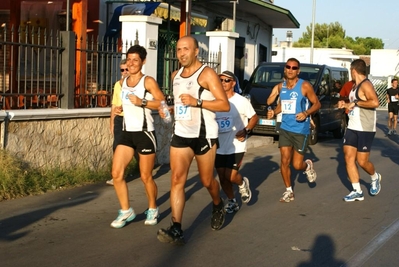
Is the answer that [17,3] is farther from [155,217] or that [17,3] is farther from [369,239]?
[369,239]

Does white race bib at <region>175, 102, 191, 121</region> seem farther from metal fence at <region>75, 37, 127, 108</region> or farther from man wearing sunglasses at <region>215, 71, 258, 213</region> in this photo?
metal fence at <region>75, 37, 127, 108</region>

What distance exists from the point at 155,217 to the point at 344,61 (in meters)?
47.4

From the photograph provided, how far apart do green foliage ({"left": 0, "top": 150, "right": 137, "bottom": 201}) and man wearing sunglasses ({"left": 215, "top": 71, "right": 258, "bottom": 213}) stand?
259cm

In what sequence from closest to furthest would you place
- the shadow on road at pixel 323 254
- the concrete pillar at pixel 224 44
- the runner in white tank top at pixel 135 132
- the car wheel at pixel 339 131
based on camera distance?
1. the shadow on road at pixel 323 254
2. the runner in white tank top at pixel 135 132
3. the concrete pillar at pixel 224 44
4. the car wheel at pixel 339 131

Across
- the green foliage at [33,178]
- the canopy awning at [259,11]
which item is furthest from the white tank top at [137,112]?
the canopy awning at [259,11]

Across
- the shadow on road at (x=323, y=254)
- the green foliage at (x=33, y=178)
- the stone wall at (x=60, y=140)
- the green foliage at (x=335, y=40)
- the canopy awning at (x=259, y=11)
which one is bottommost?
the shadow on road at (x=323, y=254)

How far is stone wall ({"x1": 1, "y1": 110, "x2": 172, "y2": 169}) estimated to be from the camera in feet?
29.1

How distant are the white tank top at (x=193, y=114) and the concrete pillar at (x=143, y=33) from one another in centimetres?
474

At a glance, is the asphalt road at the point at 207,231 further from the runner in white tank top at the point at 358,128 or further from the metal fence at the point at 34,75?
the metal fence at the point at 34,75

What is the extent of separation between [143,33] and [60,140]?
2561 millimetres

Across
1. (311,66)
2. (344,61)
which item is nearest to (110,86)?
(311,66)

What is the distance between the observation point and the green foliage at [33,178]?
836 cm

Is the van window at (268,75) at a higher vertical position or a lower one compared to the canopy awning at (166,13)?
lower

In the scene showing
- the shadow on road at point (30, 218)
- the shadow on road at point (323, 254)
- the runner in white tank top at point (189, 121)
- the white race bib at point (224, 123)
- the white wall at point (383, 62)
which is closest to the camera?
the shadow on road at point (323, 254)
